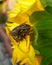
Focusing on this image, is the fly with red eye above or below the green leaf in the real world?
below

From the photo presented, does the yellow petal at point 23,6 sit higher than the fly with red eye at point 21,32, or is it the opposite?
the yellow petal at point 23,6

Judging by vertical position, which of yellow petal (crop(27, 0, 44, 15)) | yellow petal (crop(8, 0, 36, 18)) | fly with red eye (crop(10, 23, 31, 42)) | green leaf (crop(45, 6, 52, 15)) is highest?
yellow petal (crop(8, 0, 36, 18))

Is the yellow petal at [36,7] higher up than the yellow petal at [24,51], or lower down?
higher up

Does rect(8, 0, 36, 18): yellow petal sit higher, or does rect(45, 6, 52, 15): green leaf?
rect(8, 0, 36, 18): yellow petal

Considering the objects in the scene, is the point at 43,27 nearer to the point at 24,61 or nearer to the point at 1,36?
the point at 24,61

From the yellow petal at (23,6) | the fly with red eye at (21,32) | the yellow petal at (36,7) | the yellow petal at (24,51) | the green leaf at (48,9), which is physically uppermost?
the yellow petal at (23,6)

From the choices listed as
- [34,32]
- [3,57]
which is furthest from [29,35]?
Result: [3,57]

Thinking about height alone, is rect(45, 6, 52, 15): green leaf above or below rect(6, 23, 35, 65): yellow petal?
above

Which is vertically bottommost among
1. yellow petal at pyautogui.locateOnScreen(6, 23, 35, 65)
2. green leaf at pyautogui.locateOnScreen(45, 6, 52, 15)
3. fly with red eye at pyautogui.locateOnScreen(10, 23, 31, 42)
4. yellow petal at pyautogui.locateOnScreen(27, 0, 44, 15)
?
yellow petal at pyautogui.locateOnScreen(6, 23, 35, 65)

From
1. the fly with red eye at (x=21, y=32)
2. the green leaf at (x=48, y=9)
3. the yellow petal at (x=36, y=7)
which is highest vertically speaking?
the yellow petal at (x=36, y=7)

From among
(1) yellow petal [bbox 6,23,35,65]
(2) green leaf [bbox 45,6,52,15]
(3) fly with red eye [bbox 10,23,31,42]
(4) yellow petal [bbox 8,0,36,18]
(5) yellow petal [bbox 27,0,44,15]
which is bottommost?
(1) yellow petal [bbox 6,23,35,65]

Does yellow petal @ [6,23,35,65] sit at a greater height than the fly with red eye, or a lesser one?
lesser

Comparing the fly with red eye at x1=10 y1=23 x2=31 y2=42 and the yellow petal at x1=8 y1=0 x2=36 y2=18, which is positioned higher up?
the yellow petal at x1=8 y1=0 x2=36 y2=18
